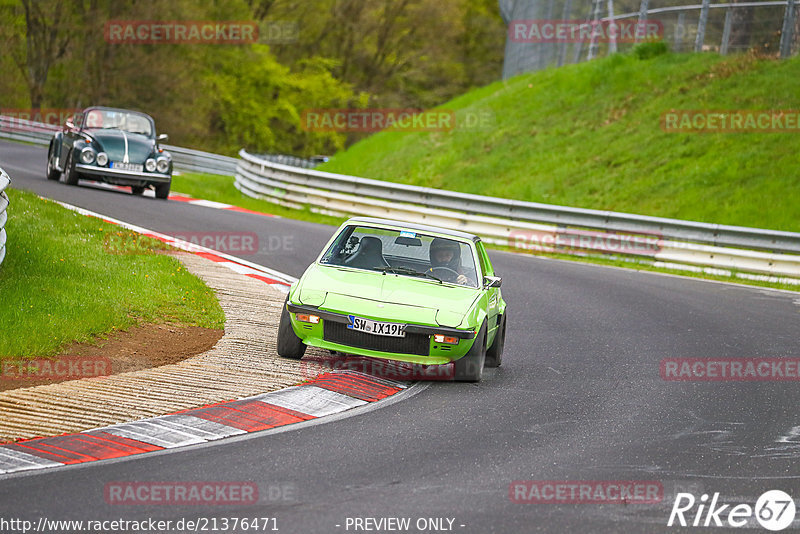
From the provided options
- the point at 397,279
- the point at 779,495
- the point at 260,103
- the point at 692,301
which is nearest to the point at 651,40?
the point at 692,301

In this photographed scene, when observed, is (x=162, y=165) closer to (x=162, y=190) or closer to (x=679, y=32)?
(x=162, y=190)

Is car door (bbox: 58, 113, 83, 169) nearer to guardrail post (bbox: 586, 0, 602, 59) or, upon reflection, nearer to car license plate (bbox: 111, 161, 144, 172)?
car license plate (bbox: 111, 161, 144, 172)

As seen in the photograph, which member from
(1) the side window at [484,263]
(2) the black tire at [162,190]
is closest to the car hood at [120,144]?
(2) the black tire at [162,190]

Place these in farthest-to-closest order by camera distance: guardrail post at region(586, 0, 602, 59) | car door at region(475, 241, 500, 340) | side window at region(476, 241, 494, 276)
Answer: guardrail post at region(586, 0, 602, 59)
side window at region(476, 241, 494, 276)
car door at region(475, 241, 500, 340)

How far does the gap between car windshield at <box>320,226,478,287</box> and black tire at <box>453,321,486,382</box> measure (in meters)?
0.82

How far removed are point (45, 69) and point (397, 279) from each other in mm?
40642

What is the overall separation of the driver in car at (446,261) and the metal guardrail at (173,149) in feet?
90.8

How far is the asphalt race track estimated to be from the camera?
5.39 meters

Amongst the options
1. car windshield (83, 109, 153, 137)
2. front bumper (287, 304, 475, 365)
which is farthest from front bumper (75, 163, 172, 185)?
front bumper (287, 304, 475, 365)

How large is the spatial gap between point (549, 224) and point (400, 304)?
13872mm

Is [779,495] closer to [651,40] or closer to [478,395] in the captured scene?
[478,395]

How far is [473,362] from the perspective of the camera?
890 centimetres

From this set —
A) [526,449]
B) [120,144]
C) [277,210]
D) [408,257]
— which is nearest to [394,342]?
[408,257]

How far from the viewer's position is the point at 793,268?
1880cm
